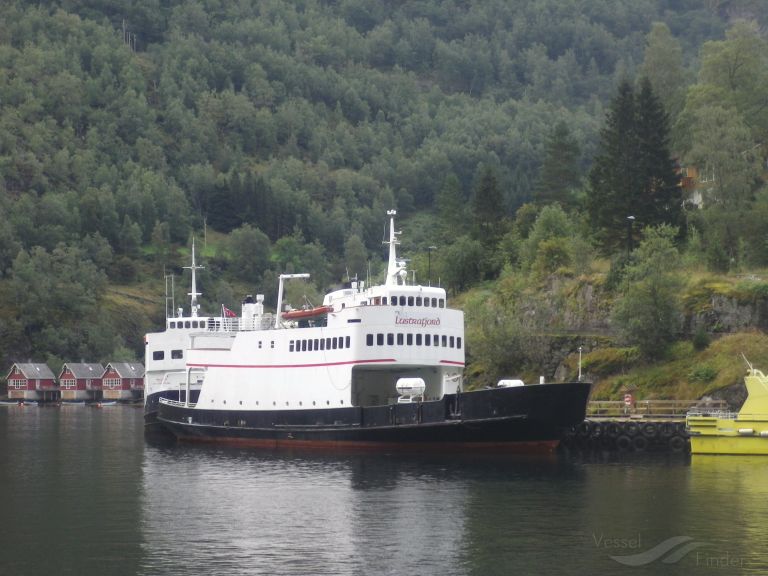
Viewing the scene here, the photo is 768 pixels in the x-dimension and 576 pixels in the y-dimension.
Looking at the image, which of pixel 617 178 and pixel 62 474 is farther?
pixel 617 178

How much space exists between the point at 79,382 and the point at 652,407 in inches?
4653

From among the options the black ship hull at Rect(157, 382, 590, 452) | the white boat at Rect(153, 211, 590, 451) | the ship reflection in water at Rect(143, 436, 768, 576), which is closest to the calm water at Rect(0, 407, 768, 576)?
the ship reflection in water at Rect(143, 436, 768, 576)

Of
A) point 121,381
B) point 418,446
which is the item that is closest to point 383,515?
point 418,446

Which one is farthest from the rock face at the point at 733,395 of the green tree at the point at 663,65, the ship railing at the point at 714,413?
the green tree at the point at 663,65

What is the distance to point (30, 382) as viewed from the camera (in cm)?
18262

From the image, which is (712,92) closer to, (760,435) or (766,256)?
(766,256)

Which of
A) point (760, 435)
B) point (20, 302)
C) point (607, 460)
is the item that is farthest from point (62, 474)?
point (20, 302)

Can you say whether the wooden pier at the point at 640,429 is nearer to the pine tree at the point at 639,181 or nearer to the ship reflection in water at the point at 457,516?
the ship reflection in water at the point at 457,516

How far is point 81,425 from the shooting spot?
121750 mm

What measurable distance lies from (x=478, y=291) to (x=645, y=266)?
94.2 feet

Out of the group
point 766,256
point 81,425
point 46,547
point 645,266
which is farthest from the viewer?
point 81,425

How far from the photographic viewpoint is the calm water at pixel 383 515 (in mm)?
43719

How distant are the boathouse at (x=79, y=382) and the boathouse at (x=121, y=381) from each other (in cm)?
134

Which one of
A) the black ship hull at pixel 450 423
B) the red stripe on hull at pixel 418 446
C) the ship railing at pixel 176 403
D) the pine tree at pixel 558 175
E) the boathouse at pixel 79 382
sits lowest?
the red stripe on hull at pixel 418 446
